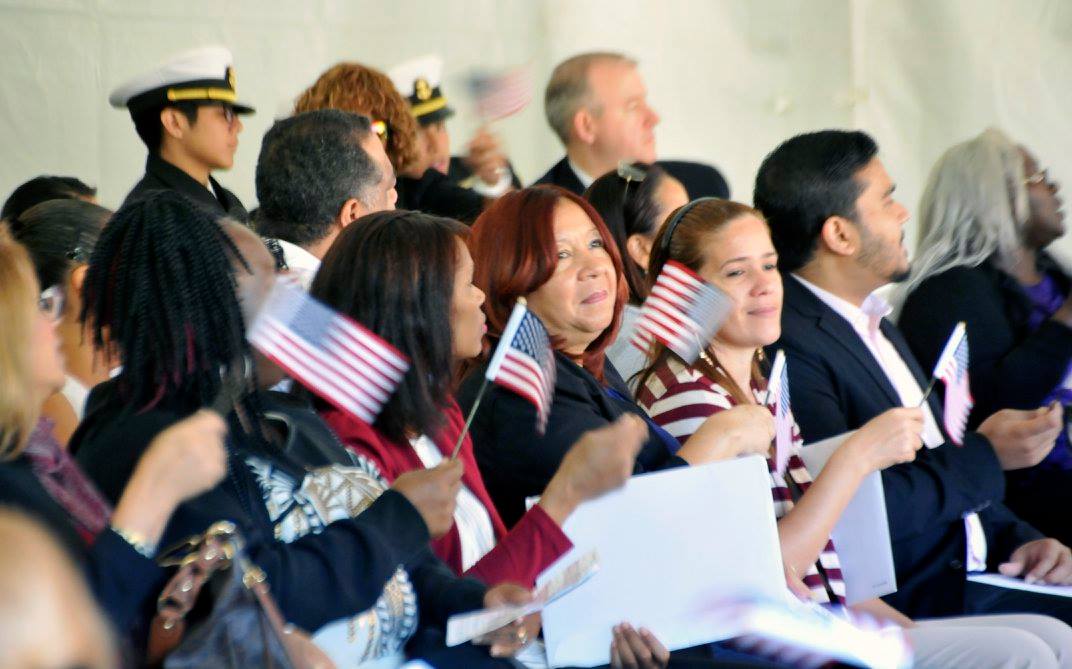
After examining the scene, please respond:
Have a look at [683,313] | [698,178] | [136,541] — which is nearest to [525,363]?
[683,313]

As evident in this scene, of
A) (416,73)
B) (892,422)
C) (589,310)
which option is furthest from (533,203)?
(416,73)

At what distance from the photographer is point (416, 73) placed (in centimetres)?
548

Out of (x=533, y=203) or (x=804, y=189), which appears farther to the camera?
(x=804, y=189)

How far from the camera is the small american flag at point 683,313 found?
3.25m

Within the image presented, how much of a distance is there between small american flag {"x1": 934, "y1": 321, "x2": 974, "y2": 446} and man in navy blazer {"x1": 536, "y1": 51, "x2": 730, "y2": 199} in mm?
1637

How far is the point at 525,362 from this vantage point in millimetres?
2791

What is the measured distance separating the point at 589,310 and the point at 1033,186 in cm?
199

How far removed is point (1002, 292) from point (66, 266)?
2.62 metres

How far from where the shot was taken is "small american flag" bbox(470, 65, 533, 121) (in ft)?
16.3

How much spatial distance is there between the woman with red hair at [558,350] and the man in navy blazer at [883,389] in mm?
624

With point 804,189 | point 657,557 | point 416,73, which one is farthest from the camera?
point 416,73

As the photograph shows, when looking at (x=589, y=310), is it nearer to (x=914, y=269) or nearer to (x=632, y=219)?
(x=632, y=219)

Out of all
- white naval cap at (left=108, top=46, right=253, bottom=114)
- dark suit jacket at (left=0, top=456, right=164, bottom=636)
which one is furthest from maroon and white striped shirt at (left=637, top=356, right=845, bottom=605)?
white naval cap at (left=108, top=46, right=253, bottom=114)

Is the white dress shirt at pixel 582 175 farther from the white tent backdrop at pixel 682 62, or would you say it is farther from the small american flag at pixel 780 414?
the small american flag at pixel 780 414
